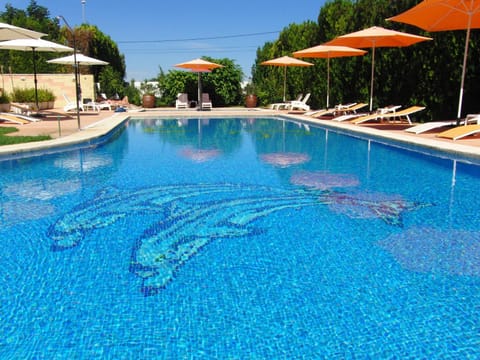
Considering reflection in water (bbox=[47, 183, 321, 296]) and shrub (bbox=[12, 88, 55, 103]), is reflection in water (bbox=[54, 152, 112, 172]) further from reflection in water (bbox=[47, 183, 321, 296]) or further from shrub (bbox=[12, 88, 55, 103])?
shrub (bbox=[12, 88, 55, 103])

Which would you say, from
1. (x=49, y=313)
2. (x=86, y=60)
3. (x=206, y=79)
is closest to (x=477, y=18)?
(x=49, y=313)

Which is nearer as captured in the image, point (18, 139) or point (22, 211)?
point (22, 211)

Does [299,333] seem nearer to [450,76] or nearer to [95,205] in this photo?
[95,205]

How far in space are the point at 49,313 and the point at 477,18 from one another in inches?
421

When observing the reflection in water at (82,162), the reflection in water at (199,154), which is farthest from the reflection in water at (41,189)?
the reflection in water at (199,154)

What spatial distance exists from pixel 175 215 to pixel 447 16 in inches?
335

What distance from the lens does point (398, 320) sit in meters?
2.86

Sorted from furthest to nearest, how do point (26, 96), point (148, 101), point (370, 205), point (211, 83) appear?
1. point (211, 83)
2. point (148, 101)
3. point (26, 96)
4. point (370, 205)

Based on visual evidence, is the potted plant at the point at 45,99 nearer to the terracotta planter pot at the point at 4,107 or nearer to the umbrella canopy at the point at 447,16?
the terracotta planter pot at the point at 4,107

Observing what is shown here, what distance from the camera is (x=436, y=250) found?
402 cm

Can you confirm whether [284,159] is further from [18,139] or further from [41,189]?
[18,139]

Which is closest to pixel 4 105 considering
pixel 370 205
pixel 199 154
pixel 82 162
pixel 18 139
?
pixel 18 139

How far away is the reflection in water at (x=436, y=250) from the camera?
11.9 feet

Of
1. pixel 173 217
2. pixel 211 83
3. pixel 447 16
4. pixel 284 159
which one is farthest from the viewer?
pixel 211 83
